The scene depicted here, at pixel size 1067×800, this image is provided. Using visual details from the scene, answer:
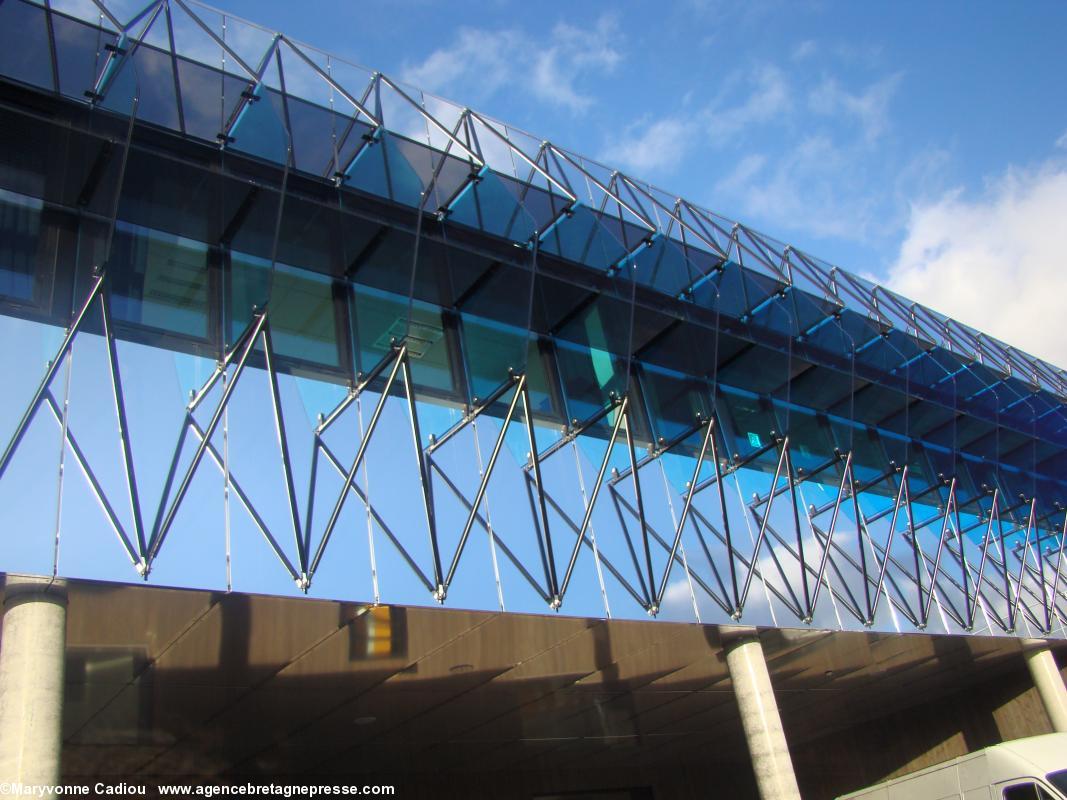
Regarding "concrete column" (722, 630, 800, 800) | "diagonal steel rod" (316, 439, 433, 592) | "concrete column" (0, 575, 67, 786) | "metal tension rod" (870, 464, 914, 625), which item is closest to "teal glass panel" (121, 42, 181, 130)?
"diagonal steel rod" (316, 439, 433, 592)

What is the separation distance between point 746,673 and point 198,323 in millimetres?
11691

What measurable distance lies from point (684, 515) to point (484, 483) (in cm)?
481

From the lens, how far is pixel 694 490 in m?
19.5

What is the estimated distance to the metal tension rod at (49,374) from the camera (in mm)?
11438

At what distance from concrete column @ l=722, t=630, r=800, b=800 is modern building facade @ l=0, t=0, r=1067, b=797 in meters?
0.14

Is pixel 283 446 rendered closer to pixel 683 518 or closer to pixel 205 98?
pixel 205 98

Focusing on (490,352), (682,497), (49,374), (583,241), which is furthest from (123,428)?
(682,497)

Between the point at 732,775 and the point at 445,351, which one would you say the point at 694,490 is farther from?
the point at 732,775

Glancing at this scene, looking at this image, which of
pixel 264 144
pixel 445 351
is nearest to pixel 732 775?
pixel 445 351

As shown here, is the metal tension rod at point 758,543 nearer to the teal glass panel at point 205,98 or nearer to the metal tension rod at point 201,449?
the metal tension rod at point 201,449

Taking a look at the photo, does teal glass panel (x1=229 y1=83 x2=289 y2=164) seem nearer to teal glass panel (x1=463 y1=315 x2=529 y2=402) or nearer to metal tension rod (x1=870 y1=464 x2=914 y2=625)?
teal glass panel (x1=463 y1=315 x2=529 y2=402)

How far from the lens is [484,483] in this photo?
16234 millimetres

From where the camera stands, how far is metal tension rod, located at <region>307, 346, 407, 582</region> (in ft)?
44.2

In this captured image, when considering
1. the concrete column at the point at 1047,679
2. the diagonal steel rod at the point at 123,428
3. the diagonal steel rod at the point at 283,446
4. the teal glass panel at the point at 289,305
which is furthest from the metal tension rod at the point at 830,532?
the diagonal steel rod at the point at 123,428
